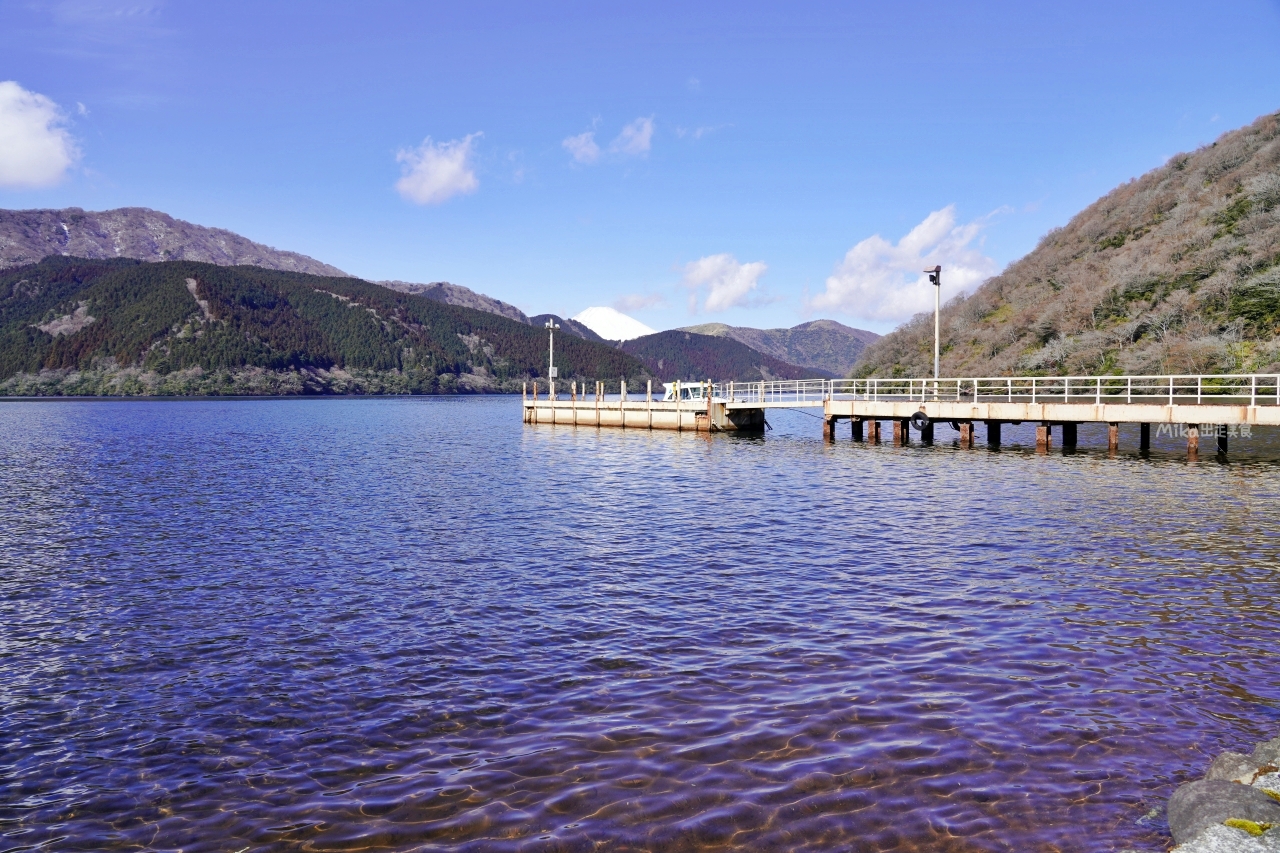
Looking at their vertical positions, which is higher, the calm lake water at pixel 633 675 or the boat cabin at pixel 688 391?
the boat cabin at pixel 688 391

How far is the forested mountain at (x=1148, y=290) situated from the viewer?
209 feet

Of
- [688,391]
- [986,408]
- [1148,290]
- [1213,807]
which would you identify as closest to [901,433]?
[986,408]

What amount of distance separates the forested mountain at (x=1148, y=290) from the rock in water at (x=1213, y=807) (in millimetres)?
55785

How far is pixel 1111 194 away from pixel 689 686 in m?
126

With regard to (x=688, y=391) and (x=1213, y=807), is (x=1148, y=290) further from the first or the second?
(x=1213, y=807)

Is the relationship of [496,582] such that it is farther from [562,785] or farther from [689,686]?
[562,785]

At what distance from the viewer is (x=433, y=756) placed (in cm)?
890

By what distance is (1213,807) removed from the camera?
6.79 m

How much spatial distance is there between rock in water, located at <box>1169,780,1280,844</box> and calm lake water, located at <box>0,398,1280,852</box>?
26 cm

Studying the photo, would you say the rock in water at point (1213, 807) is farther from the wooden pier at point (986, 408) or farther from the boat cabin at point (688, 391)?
the boat cabin at point (688, 391)

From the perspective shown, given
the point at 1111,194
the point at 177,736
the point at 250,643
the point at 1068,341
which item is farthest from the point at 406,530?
the point at 1111,194

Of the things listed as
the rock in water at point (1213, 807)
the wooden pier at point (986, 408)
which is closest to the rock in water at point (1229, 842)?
the rock in water at point (1213, 807)

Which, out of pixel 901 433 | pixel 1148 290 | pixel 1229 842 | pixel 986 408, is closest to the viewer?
pixel 1229 842

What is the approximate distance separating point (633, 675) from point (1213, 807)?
6349 millimetres
